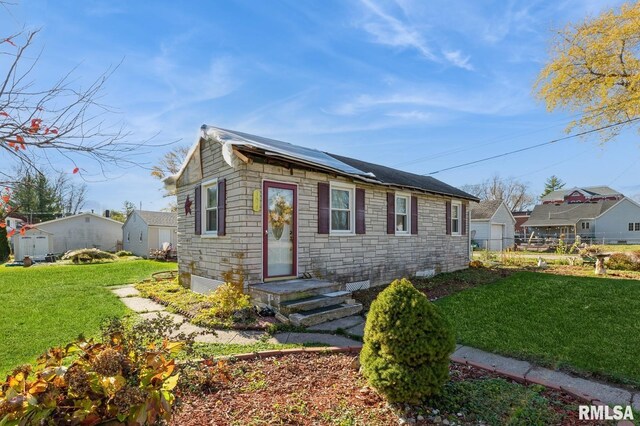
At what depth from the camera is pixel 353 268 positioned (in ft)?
28.0

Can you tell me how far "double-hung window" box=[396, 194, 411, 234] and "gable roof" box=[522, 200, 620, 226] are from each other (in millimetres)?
35427

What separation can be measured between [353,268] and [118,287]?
7.04 meters

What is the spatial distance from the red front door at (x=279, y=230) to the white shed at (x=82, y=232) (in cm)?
2507

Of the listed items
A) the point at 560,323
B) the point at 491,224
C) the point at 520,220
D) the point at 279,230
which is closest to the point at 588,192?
the point at 520,220

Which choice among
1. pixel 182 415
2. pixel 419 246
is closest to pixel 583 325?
pixel 419 246

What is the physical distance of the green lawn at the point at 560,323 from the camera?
13.3ft

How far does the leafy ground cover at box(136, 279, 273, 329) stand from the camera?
213 inches

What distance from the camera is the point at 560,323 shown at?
567 centimetres

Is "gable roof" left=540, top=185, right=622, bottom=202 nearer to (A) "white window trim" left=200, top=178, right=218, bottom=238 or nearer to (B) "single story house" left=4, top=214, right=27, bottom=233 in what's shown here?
(A) "white window trim" left=200, top=178, right=218, bottom=238

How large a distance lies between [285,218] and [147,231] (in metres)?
20.5

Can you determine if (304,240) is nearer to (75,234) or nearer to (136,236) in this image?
(136,236)

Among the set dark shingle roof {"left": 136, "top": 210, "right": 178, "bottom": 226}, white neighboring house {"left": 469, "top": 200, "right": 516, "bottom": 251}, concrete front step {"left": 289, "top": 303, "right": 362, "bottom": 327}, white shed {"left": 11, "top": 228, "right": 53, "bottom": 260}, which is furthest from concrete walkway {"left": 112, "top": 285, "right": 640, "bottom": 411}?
white neighboring house {"left": 469, "top": 200, "right": 516, "bottom": 251}

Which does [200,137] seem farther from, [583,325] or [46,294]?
[583,325]

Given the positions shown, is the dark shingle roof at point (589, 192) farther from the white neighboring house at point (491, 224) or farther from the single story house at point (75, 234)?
the single story house at point (75, 234)
